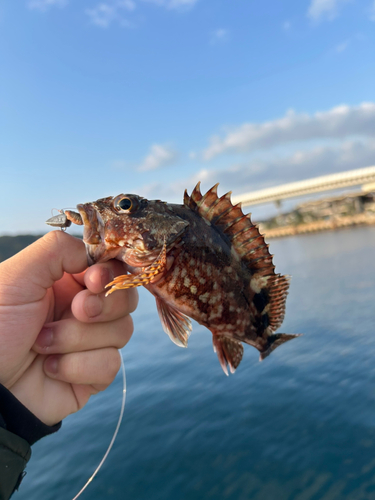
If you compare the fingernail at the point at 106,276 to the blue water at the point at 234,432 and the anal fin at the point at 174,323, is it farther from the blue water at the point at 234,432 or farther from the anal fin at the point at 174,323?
the blue water at the point at 234,432

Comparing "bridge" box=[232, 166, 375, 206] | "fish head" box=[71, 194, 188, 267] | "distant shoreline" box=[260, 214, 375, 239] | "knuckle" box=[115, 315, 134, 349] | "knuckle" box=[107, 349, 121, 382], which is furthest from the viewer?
"distant shoreline" box=[260, 214, 375, 239]

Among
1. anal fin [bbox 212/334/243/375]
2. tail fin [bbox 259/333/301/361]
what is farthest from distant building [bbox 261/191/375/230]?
anal fin [bbox 212/334/243/375]

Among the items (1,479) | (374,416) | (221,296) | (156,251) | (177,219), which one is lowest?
(374,416)

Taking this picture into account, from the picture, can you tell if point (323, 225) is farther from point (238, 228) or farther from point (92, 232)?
point (92, 232)

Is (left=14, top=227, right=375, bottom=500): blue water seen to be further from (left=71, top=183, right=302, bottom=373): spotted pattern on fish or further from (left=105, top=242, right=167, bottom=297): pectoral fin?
(left=105, top=242, right=167, bottom=297): pectoral fin

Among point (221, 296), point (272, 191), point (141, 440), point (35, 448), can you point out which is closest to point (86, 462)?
point (141, 440)

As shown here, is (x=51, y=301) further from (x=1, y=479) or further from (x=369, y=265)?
(x=369, y=265)
